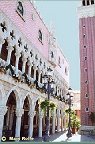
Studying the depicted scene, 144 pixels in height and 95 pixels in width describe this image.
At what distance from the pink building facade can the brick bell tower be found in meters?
6.13

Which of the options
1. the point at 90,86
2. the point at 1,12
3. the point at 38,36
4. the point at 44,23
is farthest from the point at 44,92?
the point at 90,86

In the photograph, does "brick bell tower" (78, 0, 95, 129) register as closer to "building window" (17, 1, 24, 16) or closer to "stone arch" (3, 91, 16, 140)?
"stone arch" (3, 91, 16, 140)

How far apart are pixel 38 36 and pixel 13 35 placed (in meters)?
5.83

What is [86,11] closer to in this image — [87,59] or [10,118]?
[87,59]

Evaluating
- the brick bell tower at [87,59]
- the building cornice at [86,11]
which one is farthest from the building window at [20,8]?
the building cornice at [86,11]

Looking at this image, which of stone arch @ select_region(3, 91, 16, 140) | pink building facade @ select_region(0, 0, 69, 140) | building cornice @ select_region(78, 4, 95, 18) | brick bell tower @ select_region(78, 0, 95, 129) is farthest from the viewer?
building cornice @ select_region(78, 4, 95, 18)

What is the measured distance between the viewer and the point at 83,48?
102 ft

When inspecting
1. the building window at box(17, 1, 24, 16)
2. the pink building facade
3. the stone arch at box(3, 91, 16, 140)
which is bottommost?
the stone arch at box(3, 91, 16, 140)

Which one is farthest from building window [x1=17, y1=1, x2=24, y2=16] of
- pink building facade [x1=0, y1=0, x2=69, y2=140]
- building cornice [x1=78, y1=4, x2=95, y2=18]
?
building cornice [x1=78, y1=4, x2=95, y2=18]

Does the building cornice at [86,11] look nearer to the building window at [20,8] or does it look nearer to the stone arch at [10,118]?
the building window at [20,8]

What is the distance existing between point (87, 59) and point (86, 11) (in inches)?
280

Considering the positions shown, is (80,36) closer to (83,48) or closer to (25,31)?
(83,48)

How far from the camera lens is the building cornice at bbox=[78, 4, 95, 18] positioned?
3212 cm

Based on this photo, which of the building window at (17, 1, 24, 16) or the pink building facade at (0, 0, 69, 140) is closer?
the pink building facade at (0, 0, 69, 140)
